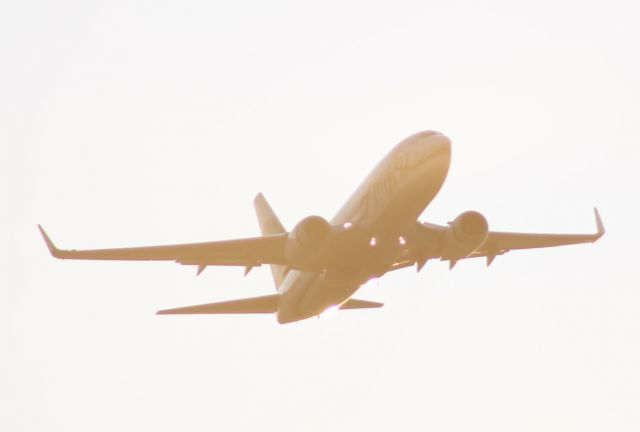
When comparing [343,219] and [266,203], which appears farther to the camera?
[266,203]

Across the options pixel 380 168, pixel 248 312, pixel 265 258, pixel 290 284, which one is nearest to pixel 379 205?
pixel 380 168

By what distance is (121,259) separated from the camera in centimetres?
3659

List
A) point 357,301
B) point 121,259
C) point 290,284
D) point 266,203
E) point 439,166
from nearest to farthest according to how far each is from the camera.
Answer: point 439,166 → point 121,259 → point 290,284 → point 357,301 → point 266,203

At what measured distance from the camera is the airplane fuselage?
34.0 m

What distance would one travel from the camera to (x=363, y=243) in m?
35.8

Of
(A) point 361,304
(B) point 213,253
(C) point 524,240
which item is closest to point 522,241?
(C) point 524,240

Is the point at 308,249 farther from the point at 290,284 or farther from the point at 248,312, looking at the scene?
the point at 248,312

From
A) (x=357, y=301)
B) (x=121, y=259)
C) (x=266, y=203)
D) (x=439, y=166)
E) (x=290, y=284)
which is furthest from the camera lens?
(x=266, y=203)

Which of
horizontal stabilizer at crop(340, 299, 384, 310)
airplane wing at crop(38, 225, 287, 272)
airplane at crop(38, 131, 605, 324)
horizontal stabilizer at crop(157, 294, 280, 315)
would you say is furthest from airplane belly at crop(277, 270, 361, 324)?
horizontal stabilizer at crop(340, 299, 384, 310)

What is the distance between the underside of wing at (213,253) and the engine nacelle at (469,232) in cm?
629

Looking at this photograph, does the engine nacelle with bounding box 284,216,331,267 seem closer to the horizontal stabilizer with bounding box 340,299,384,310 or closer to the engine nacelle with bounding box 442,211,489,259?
the engine nacelle with bounding box 442,211,489,259

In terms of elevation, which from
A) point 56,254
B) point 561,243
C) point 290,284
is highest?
point 56,254

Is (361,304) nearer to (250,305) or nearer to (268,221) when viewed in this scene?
(250,305)

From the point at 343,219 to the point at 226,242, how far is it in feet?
14.4
